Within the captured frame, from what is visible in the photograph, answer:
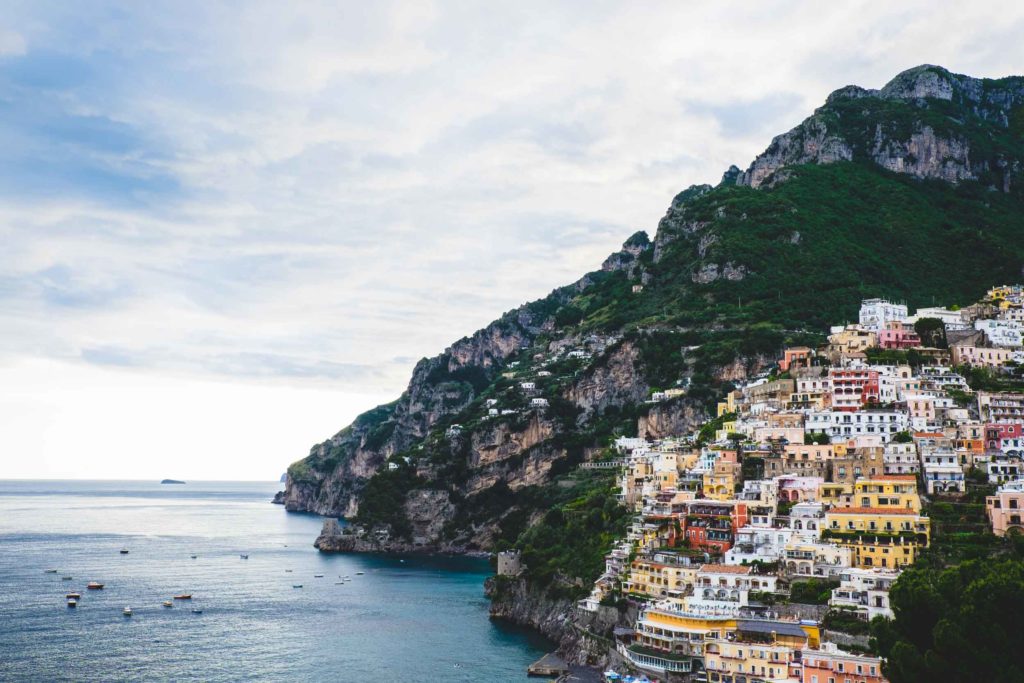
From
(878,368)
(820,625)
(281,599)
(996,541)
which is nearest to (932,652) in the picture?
(820,625)

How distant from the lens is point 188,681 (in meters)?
86.4

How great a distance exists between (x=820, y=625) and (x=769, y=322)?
364 feet

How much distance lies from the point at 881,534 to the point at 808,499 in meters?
12.3

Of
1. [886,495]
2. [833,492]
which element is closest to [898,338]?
[833,492]

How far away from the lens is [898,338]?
132 meters

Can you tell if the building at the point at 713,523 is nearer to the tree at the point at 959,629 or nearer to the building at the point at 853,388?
the building at the point at 853,388

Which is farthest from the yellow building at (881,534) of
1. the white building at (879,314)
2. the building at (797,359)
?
the white building at (879,314)

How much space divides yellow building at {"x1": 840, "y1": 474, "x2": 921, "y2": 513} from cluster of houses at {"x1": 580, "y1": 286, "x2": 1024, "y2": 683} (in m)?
0.14

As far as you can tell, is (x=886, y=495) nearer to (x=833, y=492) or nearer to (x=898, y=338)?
(x=833, y=492)

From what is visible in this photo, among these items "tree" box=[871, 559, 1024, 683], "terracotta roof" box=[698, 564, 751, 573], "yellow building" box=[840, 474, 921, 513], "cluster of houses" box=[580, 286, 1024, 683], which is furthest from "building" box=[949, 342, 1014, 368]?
"tree" box=[871, 559, 1024, 683]

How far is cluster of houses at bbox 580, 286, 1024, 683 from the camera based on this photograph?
2982 inches

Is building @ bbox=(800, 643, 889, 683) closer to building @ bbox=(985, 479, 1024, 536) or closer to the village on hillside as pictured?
the village on hillside

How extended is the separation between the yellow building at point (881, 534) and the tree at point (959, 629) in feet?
52.2

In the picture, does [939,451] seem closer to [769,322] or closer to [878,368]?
[878,368]
